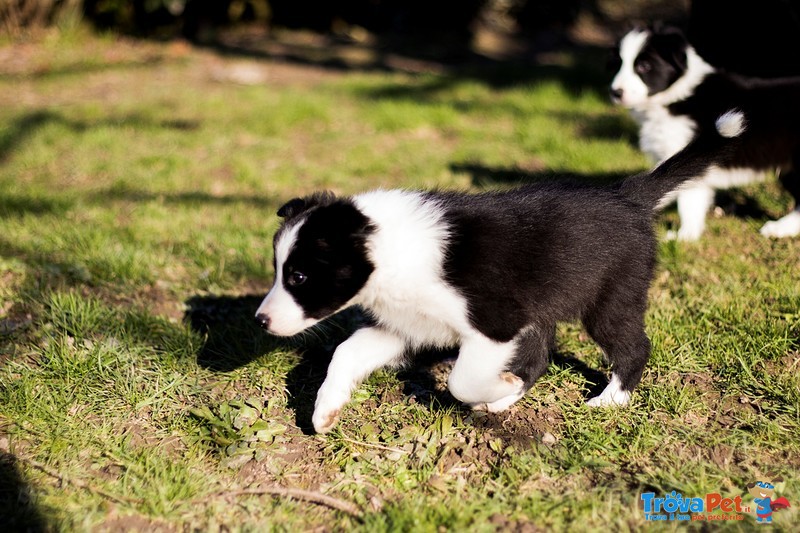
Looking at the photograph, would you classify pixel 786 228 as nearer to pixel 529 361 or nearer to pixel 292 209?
pixel 529 361

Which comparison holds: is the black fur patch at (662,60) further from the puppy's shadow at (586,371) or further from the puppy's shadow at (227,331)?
the puppy's shadow at (227,331)

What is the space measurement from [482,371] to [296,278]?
706mm

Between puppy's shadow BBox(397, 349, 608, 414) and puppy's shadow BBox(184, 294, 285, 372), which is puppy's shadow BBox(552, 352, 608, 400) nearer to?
puppy's shadow BBox(397, 349, 608, 414)

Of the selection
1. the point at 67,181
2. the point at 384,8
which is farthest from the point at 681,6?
the point at 67,181

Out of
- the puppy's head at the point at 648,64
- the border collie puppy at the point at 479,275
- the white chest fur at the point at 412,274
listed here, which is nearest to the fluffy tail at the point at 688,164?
the border collie puppy at the point at 479,275

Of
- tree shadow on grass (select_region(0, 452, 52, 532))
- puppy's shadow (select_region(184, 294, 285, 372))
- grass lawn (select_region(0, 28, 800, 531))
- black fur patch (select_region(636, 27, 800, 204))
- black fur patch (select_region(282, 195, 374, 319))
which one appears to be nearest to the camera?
tree shadow on grass (select_region(0, 452, 52, 532))

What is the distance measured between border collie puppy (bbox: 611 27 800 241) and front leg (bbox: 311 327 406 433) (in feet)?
7.42

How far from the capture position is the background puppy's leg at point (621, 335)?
9.14ft

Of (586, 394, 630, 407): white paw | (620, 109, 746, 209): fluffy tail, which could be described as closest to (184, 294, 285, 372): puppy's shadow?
(586, 394, 630, 407): white paw

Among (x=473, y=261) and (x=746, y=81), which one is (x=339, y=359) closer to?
(x=473, y=261)

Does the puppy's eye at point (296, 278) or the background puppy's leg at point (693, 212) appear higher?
the puppy's eye at point (296, 278)

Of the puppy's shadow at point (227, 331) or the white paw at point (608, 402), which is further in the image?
the puppy's shadow at point (227, 331)

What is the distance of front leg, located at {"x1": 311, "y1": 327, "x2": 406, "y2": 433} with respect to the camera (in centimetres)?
270

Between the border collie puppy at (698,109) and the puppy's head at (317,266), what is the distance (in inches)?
97.4
